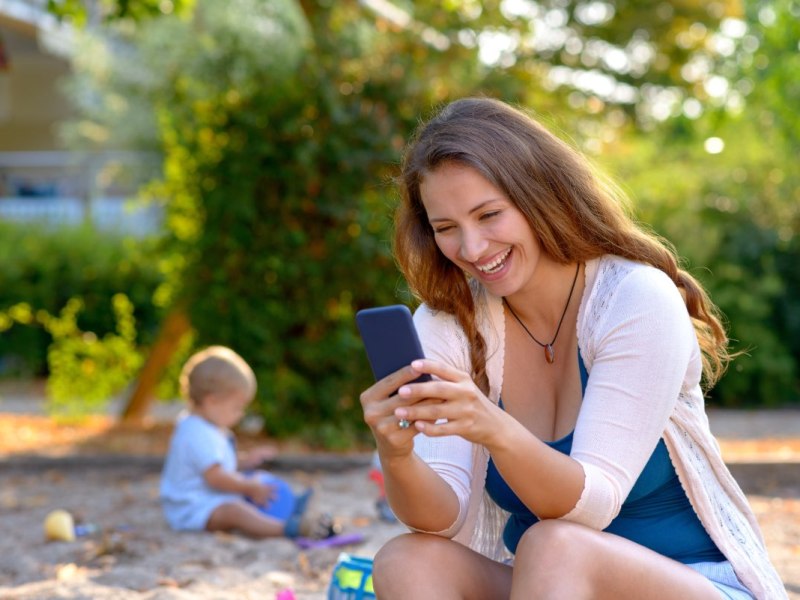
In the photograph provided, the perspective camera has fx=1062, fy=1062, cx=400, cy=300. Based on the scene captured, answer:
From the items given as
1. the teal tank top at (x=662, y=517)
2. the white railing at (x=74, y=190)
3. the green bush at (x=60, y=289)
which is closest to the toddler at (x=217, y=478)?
the teal tank top at (x=662, y=517)

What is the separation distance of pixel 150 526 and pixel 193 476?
33 centimetres

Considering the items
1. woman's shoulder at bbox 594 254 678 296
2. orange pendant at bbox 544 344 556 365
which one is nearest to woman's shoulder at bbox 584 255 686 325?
woman's shoulder at bbox 594 254 678 296

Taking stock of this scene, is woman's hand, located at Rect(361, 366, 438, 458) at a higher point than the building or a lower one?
lower

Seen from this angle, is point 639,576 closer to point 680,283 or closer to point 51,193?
point 680,283

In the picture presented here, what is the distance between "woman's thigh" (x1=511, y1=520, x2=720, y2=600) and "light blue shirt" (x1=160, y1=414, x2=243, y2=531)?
2.88 metres

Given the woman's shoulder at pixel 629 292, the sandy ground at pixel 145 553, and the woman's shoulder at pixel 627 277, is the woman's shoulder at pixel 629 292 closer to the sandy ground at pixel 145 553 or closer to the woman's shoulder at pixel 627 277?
the woman's shoulder at pixel 627 277

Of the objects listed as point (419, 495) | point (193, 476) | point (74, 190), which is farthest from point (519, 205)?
point (74, 190)

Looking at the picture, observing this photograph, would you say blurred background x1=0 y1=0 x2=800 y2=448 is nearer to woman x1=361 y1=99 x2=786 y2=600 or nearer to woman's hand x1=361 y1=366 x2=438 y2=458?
woman x1=361 y1=99 x2=786 y2=600

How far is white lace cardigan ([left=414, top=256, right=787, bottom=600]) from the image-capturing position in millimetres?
2199

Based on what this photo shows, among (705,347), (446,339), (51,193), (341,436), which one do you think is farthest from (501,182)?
(51,193)

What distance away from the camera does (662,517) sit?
2363 mm

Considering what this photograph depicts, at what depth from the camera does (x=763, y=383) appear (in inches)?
438

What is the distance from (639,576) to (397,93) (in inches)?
222

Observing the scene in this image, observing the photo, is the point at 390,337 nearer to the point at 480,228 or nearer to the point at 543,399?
the point at 480,228
